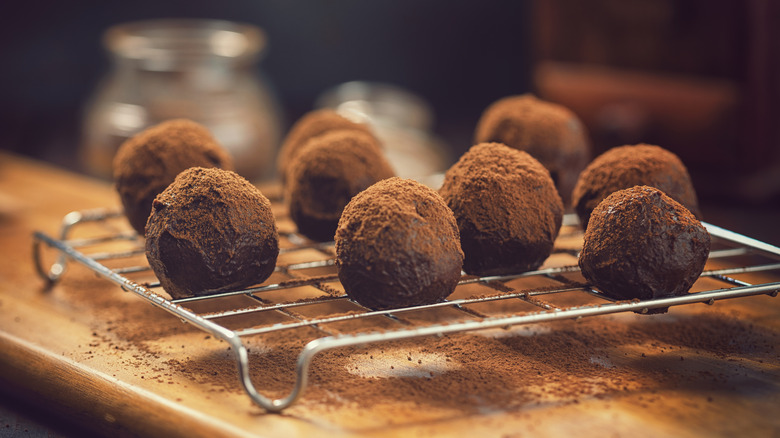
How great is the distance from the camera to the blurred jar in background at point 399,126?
302 cm

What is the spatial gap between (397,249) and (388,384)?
24 cm

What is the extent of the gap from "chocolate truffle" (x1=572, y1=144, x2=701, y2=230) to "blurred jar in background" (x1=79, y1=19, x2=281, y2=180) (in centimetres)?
→ 139

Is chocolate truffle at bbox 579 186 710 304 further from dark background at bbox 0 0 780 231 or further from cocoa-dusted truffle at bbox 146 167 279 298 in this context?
dark background at bbox 0 0 780 231

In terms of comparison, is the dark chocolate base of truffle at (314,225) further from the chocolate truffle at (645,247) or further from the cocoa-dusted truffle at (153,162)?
the chocolate truffle at (645,247)

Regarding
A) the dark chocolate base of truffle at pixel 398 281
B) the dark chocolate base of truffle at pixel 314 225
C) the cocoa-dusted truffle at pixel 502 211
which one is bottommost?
Answer: the dark chocolate base of truffle at pixel 314 225

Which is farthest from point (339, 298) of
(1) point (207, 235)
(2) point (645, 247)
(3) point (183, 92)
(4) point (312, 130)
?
(3) point (183, 92)

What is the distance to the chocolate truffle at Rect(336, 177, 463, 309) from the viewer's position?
1.51 metres

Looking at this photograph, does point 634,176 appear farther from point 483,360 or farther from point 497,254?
point 483,360

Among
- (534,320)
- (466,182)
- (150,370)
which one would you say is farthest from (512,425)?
(150,370)

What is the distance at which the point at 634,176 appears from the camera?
1818 mm

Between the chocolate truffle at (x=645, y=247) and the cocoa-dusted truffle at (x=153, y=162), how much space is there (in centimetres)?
89

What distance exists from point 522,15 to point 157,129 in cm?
298

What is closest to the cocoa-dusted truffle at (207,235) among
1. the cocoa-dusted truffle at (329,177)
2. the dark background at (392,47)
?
the cocoa-dusted truffle at (329,177)

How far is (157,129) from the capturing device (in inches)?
79.4
